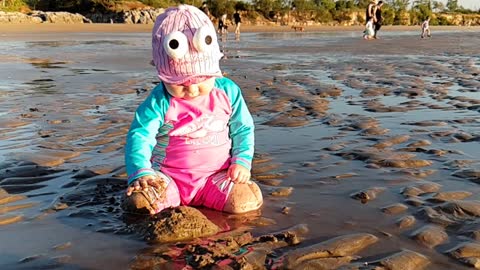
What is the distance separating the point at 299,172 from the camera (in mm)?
3426

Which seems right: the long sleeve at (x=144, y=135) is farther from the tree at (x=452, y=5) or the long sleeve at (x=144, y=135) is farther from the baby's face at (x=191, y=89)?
the tree at (x=452, y=5)

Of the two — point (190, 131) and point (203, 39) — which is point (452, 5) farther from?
point (203, 39)

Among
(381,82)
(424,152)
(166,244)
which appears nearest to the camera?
(166,244)

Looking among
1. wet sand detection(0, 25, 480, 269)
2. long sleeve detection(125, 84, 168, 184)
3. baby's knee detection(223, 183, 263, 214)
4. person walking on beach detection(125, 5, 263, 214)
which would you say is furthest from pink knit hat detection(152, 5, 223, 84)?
wet sand detection(0, 25, 480, 269)

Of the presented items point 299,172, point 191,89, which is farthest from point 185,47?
point 299,172

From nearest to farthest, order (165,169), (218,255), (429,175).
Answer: (218,255)
(165,169)
(429,175)

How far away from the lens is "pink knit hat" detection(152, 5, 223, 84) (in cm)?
260

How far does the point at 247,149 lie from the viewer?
2.94 meters

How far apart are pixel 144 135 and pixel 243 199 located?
625mm

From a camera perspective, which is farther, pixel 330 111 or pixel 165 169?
pixel 330 111

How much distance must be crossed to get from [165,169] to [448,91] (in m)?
4.90

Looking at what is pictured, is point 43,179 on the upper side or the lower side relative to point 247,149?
lower

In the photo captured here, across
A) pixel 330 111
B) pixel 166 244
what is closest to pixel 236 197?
pixel 166 244

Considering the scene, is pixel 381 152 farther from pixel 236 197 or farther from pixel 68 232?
pixel 68 232
